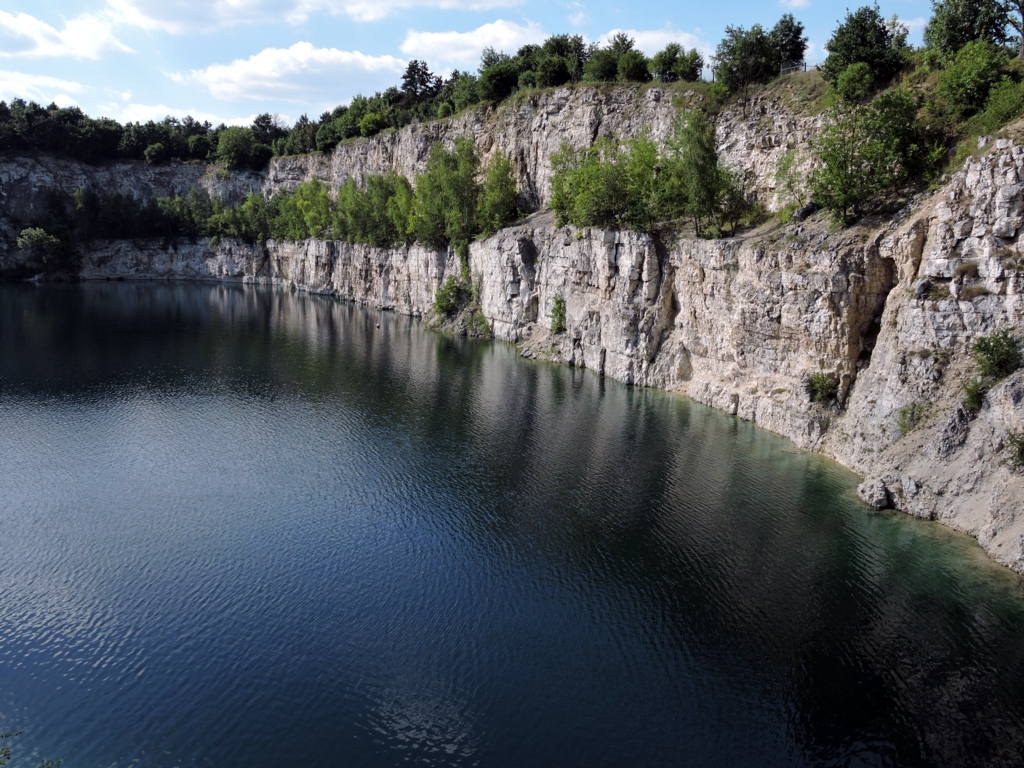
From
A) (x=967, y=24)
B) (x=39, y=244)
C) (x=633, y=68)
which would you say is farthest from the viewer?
(x=39, y=244)

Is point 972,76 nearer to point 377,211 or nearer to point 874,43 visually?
point 874,43

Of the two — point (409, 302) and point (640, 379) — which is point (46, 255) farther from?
point (640, 379)

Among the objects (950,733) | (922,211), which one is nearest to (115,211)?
(922,211)

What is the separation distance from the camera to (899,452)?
Answer: 1332 inches

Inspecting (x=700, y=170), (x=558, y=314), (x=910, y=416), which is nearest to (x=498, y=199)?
(x=558, y=314)

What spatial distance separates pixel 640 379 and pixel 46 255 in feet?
377

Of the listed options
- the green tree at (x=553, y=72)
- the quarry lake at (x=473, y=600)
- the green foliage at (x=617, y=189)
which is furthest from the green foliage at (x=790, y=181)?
the green tree at (x=553, y=72)

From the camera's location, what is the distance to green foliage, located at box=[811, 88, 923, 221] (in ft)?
132

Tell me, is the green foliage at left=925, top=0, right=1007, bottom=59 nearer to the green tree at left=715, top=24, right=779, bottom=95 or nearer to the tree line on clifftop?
the tree line on clifftop

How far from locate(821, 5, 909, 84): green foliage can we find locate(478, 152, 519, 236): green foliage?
40.5 metres

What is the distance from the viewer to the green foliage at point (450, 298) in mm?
84875

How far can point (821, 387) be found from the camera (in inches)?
1593

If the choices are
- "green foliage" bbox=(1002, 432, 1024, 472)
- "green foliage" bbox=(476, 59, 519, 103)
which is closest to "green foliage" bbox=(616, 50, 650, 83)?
"green foliage" bbox=(476, 59, 519, 103)

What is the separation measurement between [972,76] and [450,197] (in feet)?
190
